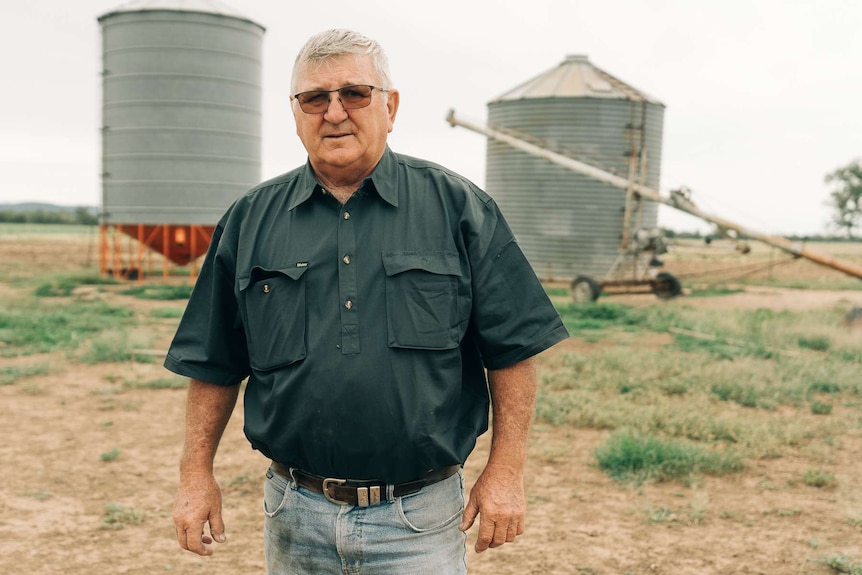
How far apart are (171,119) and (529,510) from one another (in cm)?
1511

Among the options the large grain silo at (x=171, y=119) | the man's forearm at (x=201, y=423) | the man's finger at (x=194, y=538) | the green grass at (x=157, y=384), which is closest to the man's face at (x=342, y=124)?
the man's forearm at (x=201, y=423)

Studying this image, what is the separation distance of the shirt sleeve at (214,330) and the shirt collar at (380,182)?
26 cm

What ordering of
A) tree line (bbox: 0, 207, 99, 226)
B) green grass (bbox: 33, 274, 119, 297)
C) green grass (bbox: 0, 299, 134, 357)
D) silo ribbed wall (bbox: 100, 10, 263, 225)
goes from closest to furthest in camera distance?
green grass (bbox: 0, 299, 134, 357)
green grass (bbox: 33, 274, 119, 297)
silo ribbed wall (bbox: 100, 10, 263, 225)
tree line (bbox: 0, 207, 99, 226)

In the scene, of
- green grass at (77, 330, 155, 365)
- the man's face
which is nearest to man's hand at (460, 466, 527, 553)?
the man's face

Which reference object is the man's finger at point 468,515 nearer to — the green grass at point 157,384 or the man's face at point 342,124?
the man's face at point 342,124

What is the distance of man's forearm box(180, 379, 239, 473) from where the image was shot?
2.48 meters

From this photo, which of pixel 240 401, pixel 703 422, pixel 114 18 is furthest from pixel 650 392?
pixel 114 18

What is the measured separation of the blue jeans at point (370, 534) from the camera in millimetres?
2219

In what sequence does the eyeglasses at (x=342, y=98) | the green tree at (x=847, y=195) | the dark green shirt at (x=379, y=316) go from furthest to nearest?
1. the green tree at (x=847, y=195)
2. the eyeglasses at (x=342, y=98)
3. the dark green shirt at (x=379, y=316)

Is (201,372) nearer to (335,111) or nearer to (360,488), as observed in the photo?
(360,488)

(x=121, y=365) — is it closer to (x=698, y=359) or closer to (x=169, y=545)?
(x=169, y=545)

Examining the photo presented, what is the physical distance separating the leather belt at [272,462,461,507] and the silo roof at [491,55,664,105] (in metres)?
18.5

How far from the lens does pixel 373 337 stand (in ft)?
7.16

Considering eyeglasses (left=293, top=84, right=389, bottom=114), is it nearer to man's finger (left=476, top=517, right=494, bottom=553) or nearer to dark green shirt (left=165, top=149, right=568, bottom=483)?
dark green shirt (left=165, top=149, right=568, bottom=483)
